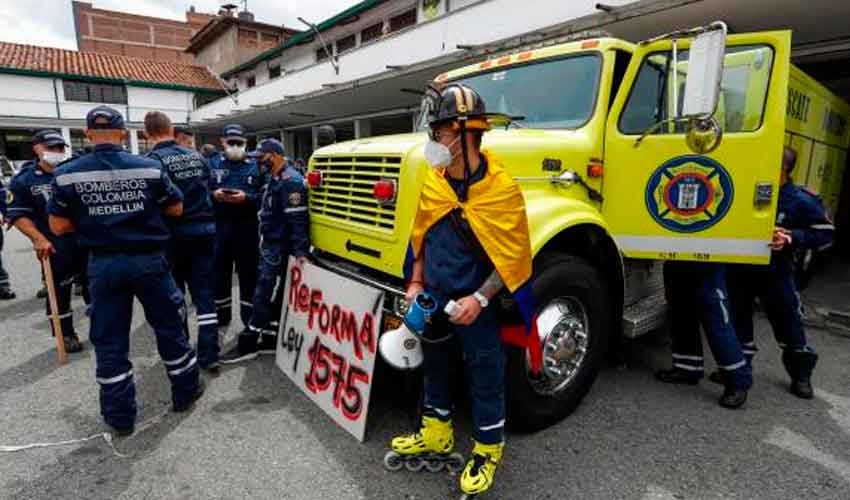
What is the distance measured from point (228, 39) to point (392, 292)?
117 ft

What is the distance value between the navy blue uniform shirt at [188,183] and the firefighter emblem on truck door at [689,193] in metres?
3.27

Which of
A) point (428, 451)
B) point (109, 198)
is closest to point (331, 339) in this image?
point (428, 451)

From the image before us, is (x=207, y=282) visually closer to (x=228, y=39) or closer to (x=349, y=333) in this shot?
(x=349, y=333)

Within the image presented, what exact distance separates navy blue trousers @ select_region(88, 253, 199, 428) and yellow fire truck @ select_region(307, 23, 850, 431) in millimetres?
1100

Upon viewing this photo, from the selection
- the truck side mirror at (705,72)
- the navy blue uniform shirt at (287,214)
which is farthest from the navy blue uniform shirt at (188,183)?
the truck side mirror at (705,72)

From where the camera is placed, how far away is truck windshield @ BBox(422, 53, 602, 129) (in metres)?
3.22

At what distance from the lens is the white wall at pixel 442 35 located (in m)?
9.09

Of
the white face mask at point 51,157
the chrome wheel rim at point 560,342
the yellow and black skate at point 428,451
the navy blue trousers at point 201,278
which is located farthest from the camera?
the white face mask at point 51,157

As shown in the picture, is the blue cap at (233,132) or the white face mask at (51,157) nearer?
the blue cap at (233,132)

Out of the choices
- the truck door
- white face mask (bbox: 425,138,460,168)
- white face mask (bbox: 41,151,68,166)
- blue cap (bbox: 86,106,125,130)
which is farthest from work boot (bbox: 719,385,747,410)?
white face mask (bbox: 41,151,68,166)

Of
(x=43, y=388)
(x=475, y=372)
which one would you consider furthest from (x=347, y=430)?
(x=43, y=388)

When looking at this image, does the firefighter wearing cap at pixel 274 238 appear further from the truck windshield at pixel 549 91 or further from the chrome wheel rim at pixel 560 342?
the chrome wheel rim at pixel 560 342

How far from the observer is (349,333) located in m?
2.94

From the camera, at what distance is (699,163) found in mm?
2961
